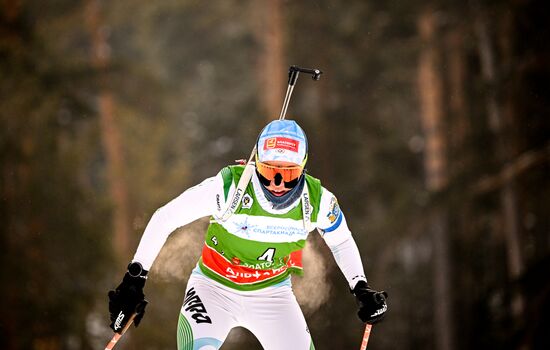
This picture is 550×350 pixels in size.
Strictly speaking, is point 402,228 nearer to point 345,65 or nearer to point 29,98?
point 345,65

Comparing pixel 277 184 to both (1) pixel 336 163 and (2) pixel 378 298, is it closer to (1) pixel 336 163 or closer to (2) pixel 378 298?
(2) pixel 378 298

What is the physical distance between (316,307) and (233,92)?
13157mm

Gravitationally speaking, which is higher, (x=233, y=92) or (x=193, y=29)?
(x=193, y=29)

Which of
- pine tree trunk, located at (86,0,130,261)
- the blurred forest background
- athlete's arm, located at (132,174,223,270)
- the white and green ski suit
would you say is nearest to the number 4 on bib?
the white and green ski suit

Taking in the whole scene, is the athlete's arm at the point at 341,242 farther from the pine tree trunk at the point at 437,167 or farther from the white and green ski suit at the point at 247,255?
the pine tree trunk at the point at 437,167

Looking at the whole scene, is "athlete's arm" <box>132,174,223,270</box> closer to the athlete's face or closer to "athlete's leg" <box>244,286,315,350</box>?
the athlete's face

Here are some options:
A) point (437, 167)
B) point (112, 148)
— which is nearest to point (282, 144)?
point (437, 167)

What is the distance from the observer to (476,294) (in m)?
20.9

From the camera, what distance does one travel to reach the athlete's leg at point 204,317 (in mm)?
6020

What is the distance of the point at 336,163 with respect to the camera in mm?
21547

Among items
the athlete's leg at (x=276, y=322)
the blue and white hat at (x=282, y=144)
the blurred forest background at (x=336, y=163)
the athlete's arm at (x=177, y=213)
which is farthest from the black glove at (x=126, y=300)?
the blurred forest background at (x=336, y=163)

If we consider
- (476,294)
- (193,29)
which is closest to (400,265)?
(476,294)

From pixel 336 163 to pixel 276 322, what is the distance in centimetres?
1535

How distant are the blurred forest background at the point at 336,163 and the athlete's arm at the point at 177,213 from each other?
895 cm
